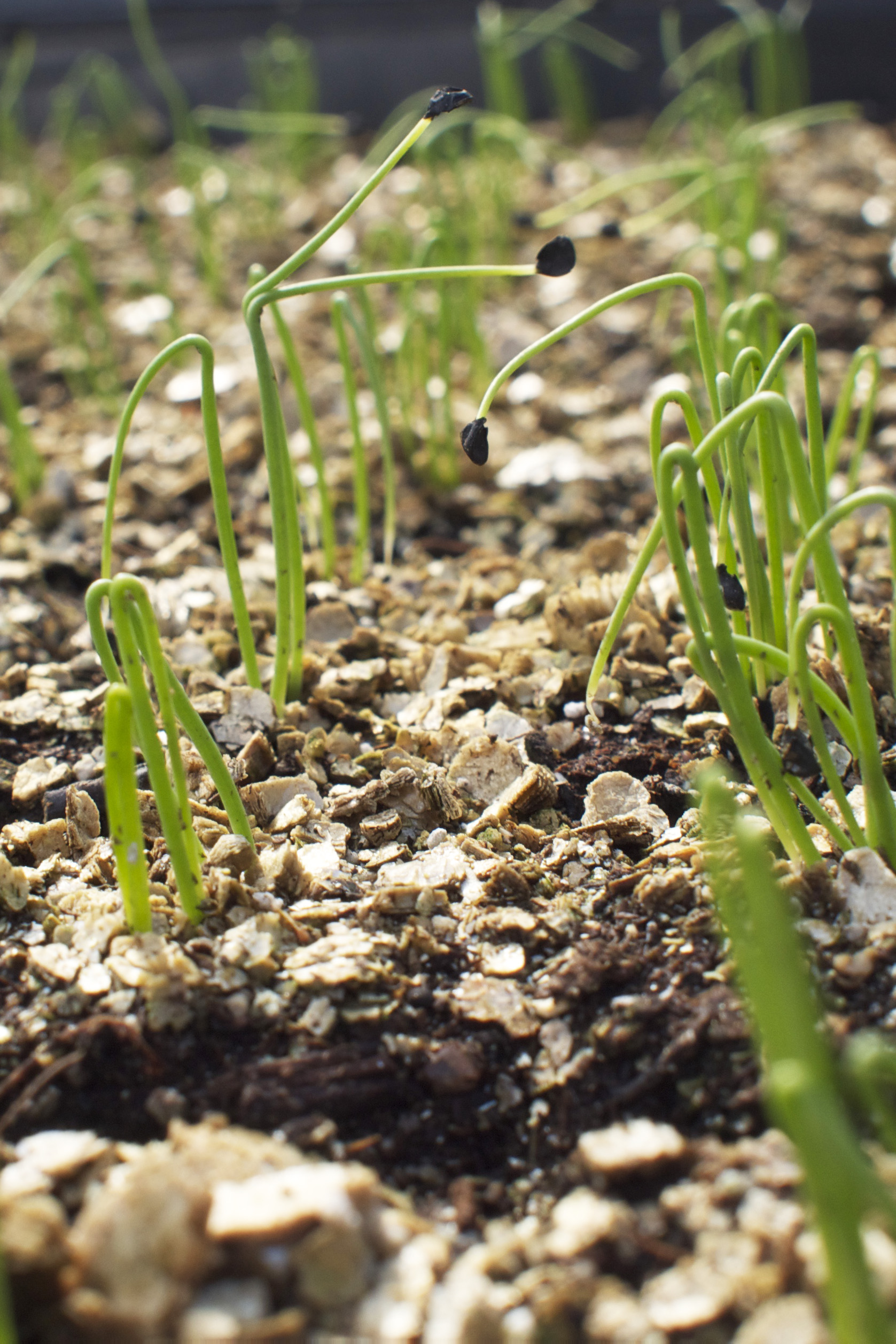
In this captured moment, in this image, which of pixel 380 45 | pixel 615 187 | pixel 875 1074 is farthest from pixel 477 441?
pixel 380 45

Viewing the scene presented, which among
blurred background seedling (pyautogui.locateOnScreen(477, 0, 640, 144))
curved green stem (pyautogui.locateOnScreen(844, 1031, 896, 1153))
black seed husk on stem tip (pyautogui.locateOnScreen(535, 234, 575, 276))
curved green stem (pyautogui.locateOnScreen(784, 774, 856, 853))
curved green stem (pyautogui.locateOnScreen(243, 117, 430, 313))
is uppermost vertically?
blurred background seedling (pyautogui.locateOnScreen(477, 0, 640, 144))

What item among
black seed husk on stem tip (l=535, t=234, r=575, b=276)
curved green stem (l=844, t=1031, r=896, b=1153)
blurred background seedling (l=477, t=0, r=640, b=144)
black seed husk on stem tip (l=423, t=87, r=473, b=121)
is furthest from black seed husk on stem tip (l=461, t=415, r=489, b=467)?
blurred background seedling (l=477, t=0, r=640, b=144)

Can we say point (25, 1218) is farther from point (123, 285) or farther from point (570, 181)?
point (570, 181)

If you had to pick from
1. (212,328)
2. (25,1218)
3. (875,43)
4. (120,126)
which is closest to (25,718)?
(25,1218)

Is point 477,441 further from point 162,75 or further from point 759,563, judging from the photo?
point 162,75

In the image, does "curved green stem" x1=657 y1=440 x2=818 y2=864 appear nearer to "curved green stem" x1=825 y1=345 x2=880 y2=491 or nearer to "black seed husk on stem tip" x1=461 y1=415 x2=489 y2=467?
"black seed husk on stem tip" x1=461 y1=415 x2=489 y2=467

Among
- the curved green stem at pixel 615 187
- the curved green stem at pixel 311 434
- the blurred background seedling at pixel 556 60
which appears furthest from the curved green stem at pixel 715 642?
the blurred background seedling at pixel 556 60

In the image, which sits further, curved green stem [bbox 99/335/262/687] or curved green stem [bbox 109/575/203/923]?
curved green stem [bbox 99/335/262/687]
